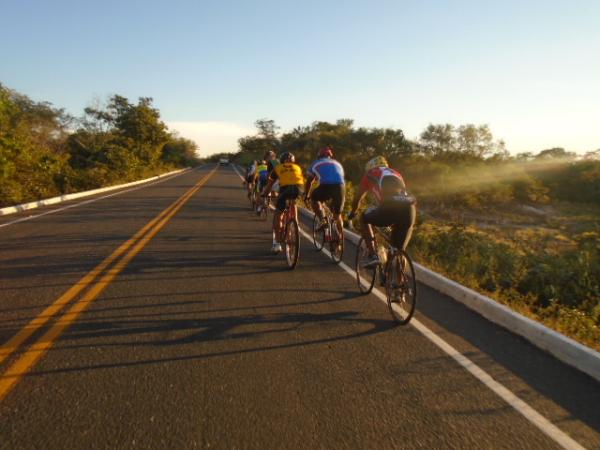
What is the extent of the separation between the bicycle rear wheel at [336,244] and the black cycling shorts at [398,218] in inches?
100

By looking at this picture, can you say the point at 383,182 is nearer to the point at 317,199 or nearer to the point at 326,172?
the point at 326,172

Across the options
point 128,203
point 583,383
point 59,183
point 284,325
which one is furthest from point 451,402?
point 59,183

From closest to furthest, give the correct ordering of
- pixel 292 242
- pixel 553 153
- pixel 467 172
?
pixel 292 242 → pixel 467 172 → pixel 553 153

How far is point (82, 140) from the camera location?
53406 mm

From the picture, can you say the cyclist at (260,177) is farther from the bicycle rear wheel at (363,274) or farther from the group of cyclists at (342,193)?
the bicycle rear wheel at (363,274)

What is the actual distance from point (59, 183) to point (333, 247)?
→ 21.8 metres

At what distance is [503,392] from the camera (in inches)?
131

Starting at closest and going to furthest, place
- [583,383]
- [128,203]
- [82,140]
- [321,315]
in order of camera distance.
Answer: [583,383] → [321,315] → [128,203] → [82,140]

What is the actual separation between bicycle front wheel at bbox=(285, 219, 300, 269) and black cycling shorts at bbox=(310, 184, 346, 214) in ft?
2.66

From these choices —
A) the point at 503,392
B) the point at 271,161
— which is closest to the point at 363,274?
the point at 503,392

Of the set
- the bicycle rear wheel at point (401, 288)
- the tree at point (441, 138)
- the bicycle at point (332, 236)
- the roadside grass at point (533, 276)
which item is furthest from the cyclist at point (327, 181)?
the tree at point (441, 138)

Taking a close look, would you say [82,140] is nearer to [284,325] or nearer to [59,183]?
[59,183]

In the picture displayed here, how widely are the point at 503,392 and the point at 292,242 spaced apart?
4.62 m

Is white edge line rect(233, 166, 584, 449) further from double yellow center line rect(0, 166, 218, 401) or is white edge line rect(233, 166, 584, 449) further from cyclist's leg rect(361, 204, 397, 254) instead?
double yellow center line rect(0, 166, 218, 401)
